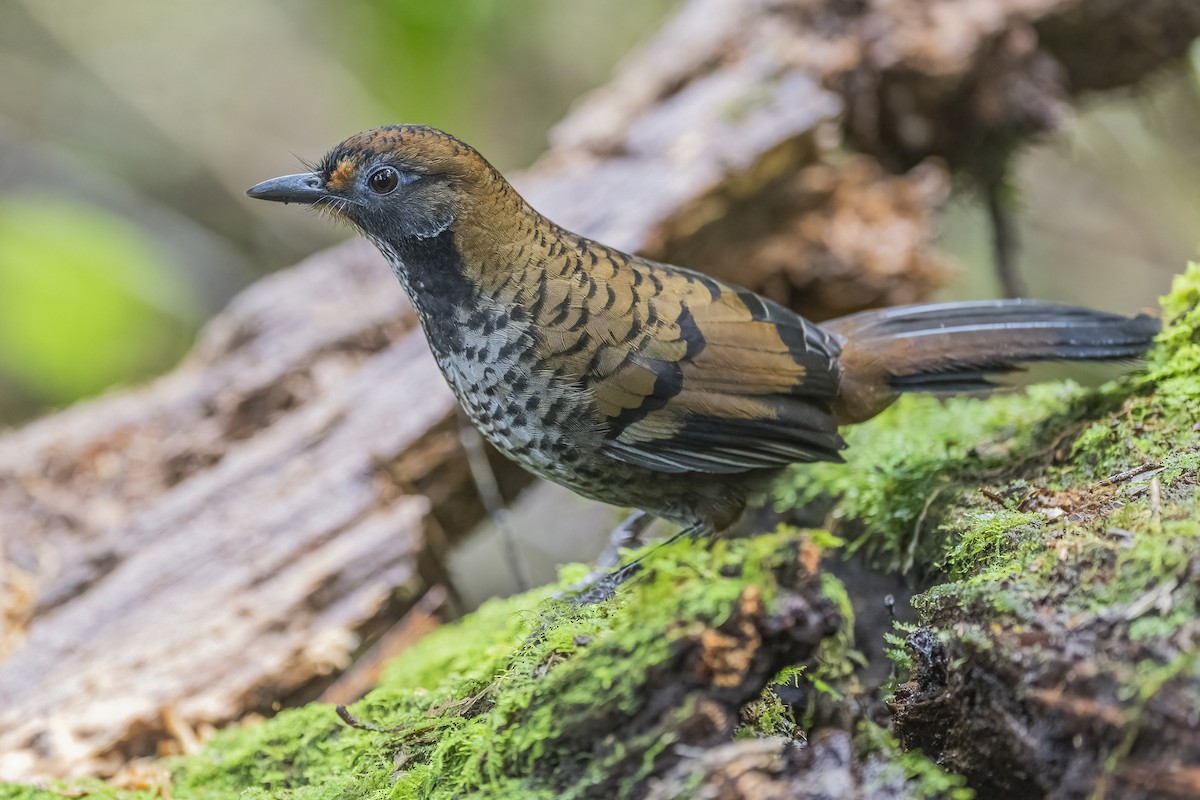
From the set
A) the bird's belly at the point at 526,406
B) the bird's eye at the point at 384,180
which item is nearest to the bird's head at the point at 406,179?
the bird's eye at the point at 384,180

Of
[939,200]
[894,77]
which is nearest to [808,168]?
[894,77]

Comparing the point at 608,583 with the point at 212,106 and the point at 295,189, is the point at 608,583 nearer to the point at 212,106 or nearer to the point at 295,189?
the point at 295,189

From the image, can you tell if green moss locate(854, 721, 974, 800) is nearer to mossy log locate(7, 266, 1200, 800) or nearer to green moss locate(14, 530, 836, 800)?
mossy log locate(7, 266, 1200, 800)

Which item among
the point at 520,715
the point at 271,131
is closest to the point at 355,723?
the point at 520,715

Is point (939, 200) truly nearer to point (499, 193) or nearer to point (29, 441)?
point (499, 193)

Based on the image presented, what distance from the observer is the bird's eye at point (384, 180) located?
121 inches

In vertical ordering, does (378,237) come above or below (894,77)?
below

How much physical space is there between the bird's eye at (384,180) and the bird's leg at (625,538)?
5.40 ft

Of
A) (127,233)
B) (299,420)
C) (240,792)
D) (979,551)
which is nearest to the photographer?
(979,551)

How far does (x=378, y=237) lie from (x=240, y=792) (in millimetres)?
1810

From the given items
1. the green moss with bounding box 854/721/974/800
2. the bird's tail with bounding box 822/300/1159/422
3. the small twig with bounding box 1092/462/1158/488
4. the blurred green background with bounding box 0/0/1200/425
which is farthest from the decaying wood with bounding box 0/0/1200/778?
the green moss with bounding box 854/721/974/800

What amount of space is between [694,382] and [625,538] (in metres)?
1.14

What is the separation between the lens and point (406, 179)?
3078 mm

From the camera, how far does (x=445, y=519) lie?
4.74 meters
